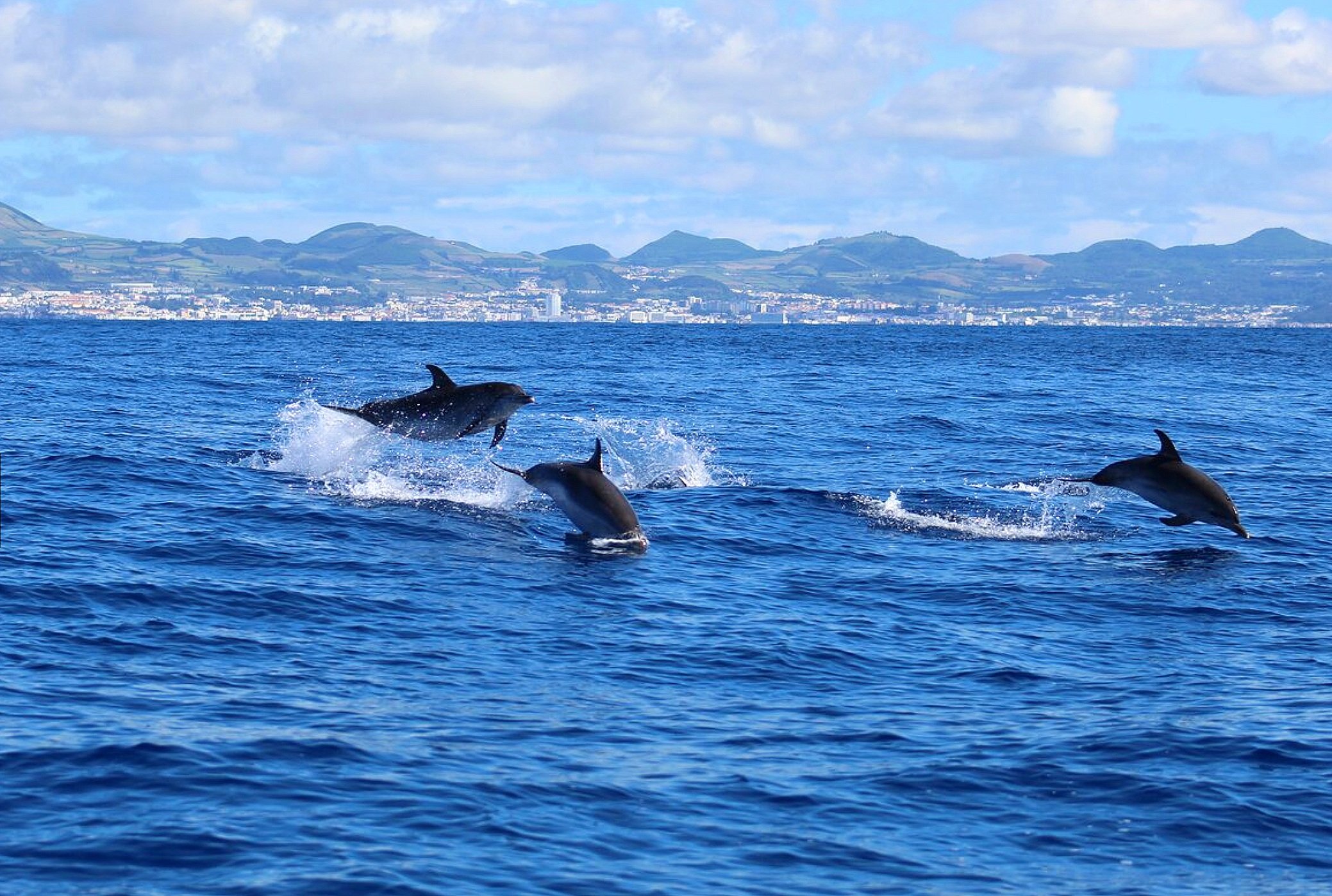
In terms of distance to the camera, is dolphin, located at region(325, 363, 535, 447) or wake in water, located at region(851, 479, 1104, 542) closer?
dolphin, located at region(325, 363, 535, 447)

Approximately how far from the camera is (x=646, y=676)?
15602 millimetres

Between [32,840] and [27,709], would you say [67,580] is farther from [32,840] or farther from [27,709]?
[32,840]

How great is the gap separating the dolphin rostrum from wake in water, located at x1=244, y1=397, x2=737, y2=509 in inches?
317

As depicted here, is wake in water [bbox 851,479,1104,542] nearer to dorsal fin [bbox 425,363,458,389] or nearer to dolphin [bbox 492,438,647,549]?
dolphin [bbox 492,438,647,549]

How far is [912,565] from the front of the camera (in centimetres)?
2195

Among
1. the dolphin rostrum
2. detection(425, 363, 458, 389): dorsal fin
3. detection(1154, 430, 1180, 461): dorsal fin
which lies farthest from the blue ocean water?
detection(425, 363, 458, 389): dorsal fin

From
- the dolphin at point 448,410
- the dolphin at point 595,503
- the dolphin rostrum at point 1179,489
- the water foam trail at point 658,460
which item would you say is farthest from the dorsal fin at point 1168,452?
the dolphin at point 448,410

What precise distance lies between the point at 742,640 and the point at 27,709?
23.5ft

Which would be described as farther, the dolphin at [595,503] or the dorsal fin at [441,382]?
the dorsal fin at [441,382]

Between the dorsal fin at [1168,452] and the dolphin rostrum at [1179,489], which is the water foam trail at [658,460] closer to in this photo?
the dolphin rostrum at [1179,489]

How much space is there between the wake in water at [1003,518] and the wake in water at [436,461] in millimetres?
4027

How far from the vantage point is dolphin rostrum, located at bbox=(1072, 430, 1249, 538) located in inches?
944

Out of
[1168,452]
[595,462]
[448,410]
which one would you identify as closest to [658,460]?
[448,410]

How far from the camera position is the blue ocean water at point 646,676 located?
11102 millimetres
